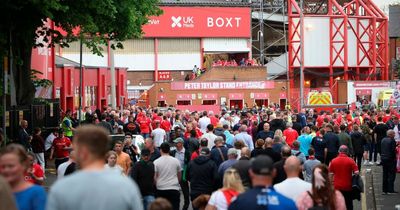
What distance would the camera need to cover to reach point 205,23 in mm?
83438

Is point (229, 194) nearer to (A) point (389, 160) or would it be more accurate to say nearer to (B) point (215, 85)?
(A) point (389, 160)

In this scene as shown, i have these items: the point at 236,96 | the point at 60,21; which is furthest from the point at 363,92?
the point at 60,21

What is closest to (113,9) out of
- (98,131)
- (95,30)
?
(95,30)

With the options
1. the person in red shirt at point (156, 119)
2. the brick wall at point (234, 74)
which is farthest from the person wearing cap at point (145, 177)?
the brick wall at point (234, 74)

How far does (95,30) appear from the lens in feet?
88.9

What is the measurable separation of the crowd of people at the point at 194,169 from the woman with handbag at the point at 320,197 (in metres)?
0.01

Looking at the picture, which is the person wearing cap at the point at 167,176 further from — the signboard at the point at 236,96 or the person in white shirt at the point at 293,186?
the signboard at the point at 236,96

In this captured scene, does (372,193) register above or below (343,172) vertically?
below

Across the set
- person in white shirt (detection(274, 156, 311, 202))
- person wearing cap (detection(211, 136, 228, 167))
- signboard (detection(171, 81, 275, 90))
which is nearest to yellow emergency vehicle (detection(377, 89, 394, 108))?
signboard (detection(171, 81, 275, 90))

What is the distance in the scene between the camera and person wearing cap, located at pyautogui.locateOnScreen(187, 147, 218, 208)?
15633mm

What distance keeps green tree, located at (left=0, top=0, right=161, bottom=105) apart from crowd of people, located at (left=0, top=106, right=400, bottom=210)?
229 centimetres

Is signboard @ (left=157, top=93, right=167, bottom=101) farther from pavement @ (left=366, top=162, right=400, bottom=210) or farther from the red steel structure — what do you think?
pavement @ (left=366, top=162, right=400, bottom=210)

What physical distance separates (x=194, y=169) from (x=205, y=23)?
68148mm

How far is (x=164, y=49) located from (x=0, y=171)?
248 ft
